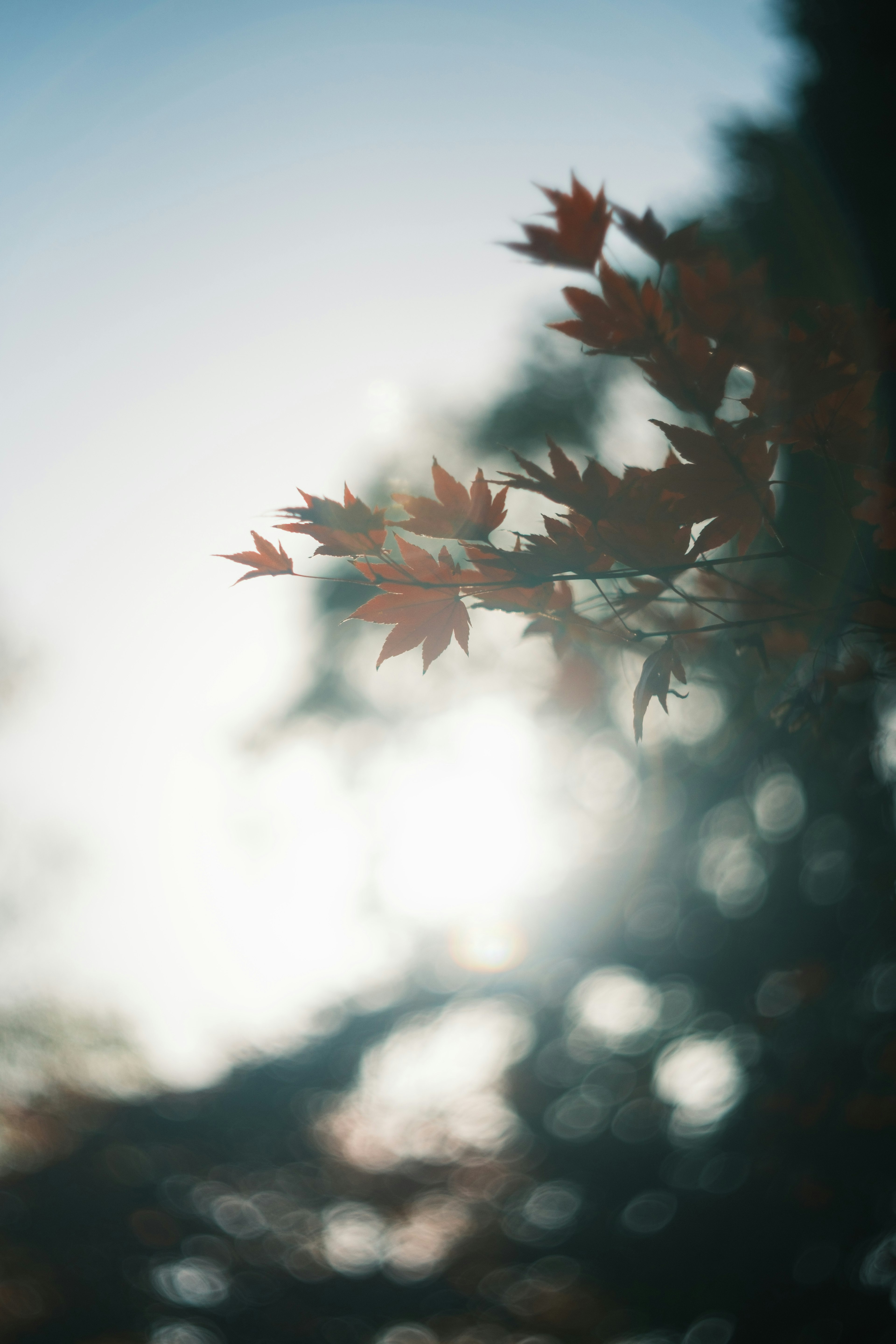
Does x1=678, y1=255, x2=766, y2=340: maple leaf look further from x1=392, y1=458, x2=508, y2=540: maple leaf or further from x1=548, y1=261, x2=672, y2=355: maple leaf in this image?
x1=392, y1=458, x2=508, y2=540: maple leaf

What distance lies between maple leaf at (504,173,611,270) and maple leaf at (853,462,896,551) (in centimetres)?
62

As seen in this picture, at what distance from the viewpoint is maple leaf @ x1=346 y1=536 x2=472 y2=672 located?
112cm

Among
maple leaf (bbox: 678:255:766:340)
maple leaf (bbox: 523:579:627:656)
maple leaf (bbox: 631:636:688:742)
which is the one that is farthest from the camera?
maple leaf (bbox: 523:579:627:656)

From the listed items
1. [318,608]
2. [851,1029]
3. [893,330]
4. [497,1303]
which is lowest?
[497,1303]

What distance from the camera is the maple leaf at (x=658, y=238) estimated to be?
0.86 m

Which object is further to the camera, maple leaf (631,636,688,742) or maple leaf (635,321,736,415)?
maple leaf (631,636,688,742)

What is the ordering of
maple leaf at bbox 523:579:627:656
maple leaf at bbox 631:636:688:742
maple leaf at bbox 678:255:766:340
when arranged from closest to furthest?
maple leaf at bbox 678:255:766:340 < maple leaf at bbox 631:636:688:742 < maple leaf at bbox 523:579:627:656

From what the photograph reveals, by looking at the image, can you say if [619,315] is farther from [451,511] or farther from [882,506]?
[882,506]

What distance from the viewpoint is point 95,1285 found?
18.4 ft

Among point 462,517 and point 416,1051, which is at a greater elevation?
point 462,517

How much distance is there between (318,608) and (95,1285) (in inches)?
272

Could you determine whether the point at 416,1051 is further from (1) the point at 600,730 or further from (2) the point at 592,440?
(2) the point at 592,440

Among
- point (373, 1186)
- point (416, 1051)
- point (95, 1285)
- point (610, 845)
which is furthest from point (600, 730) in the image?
point (95, 1285)

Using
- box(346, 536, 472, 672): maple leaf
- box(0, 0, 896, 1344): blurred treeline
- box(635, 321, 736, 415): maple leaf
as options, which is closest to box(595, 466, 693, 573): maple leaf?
box(635, 321, 736, 415): maple leaf
